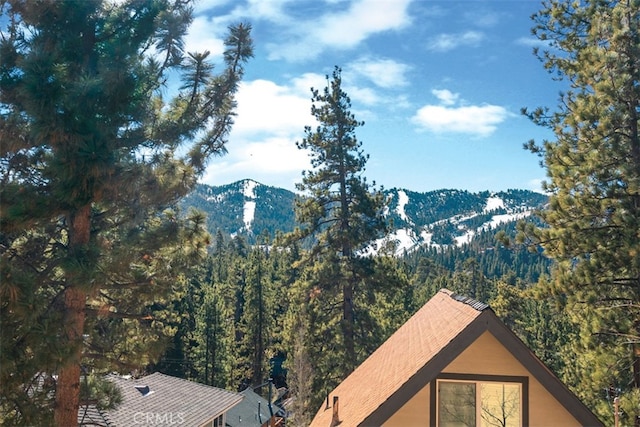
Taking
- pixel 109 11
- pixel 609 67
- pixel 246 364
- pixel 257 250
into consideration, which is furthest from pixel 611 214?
pixel 246 364

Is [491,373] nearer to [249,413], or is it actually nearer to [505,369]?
[505,369]

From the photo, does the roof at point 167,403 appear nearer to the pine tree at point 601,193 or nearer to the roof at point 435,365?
the roof at point 435,365

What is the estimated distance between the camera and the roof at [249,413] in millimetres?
30797

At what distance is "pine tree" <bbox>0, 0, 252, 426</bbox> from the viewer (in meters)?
7.71

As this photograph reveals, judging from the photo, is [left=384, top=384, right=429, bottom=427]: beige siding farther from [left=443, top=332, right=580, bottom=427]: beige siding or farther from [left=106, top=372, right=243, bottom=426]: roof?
[left=106, top=372, right=243, bottom=426]: roof

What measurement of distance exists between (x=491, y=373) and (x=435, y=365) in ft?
3.14

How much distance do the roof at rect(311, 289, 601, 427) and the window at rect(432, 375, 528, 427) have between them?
1.27ft

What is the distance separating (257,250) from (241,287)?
1404cm

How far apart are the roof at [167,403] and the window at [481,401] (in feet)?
43.2

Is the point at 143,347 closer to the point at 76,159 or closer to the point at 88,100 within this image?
the point at 76,159

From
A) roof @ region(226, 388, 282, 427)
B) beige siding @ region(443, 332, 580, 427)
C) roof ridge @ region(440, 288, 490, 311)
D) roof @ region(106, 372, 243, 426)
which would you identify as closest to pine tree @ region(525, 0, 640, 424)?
roof ridge @ region(440, 288, 490, 311)

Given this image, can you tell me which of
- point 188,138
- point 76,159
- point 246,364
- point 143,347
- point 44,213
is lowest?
point 246,364

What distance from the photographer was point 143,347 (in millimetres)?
9742

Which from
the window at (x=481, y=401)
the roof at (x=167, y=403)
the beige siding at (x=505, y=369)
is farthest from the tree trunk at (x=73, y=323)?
the roof at (x=167, y=403)
